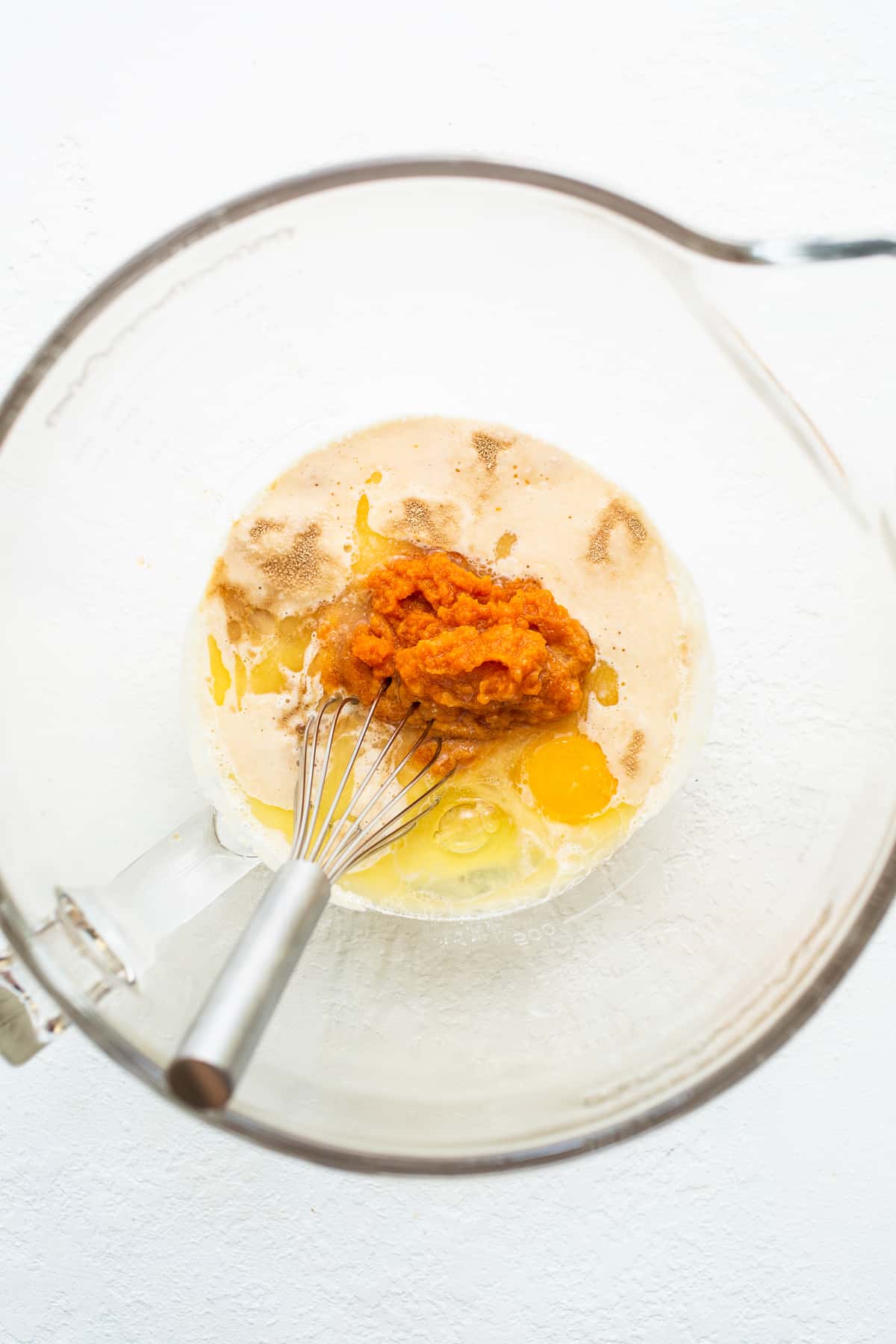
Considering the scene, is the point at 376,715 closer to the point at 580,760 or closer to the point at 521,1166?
the point at 580,760

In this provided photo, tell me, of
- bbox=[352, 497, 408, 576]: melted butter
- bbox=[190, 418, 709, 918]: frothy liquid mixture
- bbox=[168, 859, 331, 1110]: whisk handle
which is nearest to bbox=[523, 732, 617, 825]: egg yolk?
bbox=[190, 418, 709, 918]: frothy liquid mixture

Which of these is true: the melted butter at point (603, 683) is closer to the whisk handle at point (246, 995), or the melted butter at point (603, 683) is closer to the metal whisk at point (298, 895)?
the metal whisk at point (298, 895)

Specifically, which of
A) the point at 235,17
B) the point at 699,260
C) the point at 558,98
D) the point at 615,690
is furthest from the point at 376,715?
the point at 235,17

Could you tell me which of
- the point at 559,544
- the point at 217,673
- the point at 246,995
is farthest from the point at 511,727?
the point at 246,995

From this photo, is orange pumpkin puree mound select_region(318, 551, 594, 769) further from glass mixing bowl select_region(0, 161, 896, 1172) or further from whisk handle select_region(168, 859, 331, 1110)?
whisk handle select_region(168, 859, 331, 1110)

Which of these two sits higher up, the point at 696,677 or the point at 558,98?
the point at 558,98

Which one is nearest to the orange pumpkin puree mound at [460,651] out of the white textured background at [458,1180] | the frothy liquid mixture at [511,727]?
the frothy liquid mixture at [511,727]
